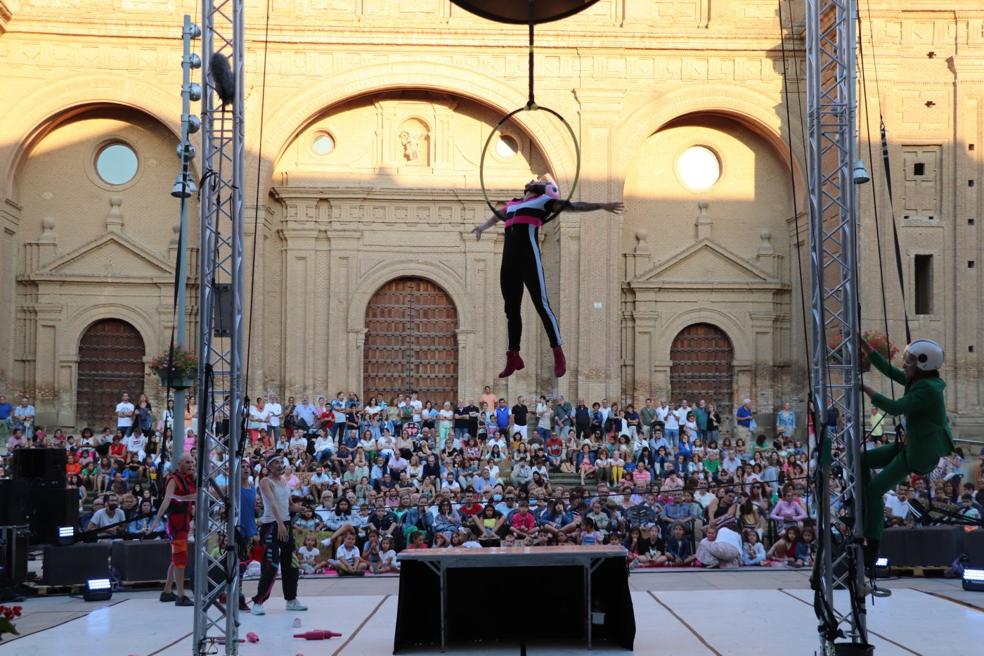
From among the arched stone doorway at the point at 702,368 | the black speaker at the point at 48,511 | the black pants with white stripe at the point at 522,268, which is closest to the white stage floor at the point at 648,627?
the black speaker at the point at 48,511

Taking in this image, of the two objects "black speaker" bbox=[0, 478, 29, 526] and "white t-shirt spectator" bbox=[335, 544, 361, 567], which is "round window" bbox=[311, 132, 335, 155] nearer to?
"white t-shirt spectator" bbox=[335, 544, 361, 567]

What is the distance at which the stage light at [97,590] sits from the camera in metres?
15.1

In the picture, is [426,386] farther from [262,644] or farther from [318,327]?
[262,644]

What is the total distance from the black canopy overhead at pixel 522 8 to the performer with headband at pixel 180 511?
6.87 meters

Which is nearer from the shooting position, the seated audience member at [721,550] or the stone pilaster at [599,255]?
the seated audience member at [721,550]

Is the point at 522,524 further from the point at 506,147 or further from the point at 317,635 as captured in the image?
the point at 506,147

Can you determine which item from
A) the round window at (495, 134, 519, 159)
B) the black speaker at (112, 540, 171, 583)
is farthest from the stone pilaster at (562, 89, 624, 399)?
the black speaker at (112, 540, 171, 583)

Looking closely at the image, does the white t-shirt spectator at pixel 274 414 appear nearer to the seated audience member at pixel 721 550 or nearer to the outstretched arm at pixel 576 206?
the seated audience member at pixel 721 550

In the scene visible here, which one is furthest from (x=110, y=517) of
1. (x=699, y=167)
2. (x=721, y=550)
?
(x=699, y=167)

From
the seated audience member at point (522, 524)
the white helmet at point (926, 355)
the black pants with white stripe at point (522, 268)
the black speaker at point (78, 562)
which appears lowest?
the black speaker at point (78, 562)

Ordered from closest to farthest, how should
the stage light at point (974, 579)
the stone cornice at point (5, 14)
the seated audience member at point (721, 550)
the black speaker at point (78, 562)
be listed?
the stage light at point (974, 579)
the black speaker at point (78, 562)
the seated audience member at point (721, 550)
the stone cornice at point (5, 14)

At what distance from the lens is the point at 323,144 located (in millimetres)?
30578

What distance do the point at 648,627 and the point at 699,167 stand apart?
67.0 ft

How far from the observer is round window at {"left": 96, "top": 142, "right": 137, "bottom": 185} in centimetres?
3034
